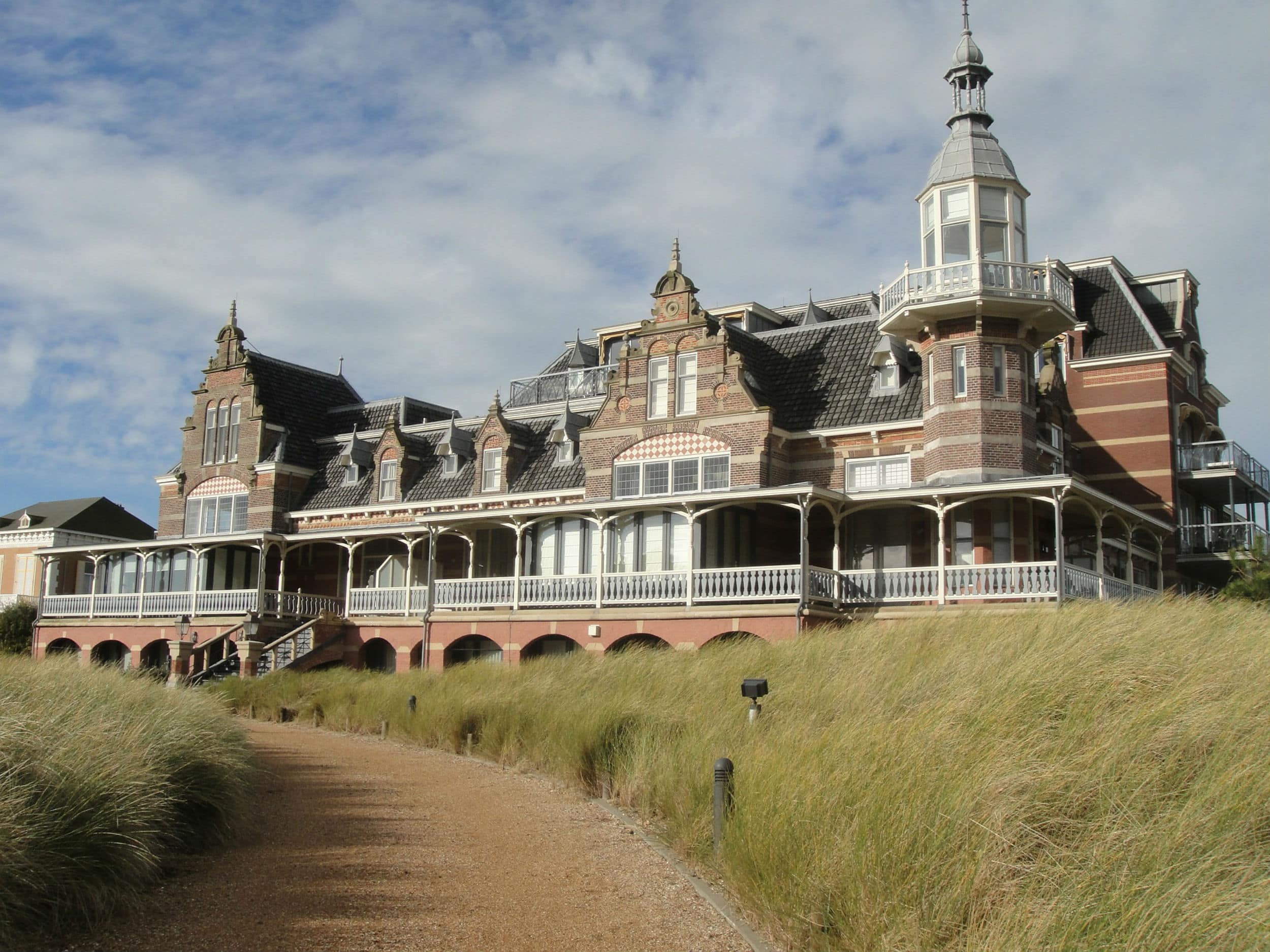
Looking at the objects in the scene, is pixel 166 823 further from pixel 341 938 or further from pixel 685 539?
pixel 685 539

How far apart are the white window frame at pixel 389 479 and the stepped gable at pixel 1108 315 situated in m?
21.3

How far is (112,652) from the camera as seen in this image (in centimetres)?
4225

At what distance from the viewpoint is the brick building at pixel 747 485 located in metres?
27.3

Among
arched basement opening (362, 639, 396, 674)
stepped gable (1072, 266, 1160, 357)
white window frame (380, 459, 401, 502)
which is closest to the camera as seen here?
stepped gable (1072, 266, 1160, 357)

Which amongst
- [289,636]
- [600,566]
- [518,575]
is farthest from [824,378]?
[289,636]

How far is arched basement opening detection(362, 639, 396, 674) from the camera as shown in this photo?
36.2 m

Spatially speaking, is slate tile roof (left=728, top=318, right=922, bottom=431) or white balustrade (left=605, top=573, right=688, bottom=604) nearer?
white balustrade (left=605, top=573, right=688, bottom=604)

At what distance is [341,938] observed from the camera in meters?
8.47

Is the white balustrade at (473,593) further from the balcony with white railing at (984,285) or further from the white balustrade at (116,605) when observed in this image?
the white balustrade at (116,605)

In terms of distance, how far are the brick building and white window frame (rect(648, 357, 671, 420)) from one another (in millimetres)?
69

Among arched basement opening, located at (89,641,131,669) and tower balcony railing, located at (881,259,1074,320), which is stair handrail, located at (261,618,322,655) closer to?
arched basement opening, located at (89,641,131,669)

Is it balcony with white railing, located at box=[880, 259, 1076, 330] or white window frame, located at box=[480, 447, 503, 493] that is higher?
balcony with white railing, located at box=[880, 259, 1076, 330]

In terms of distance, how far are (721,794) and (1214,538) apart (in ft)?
102

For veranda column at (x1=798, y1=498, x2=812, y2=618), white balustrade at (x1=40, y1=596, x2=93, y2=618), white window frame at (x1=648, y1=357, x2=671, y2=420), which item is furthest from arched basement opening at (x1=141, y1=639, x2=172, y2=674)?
veranda column at (x1=798, y1=498, x2=812, y2=618)
